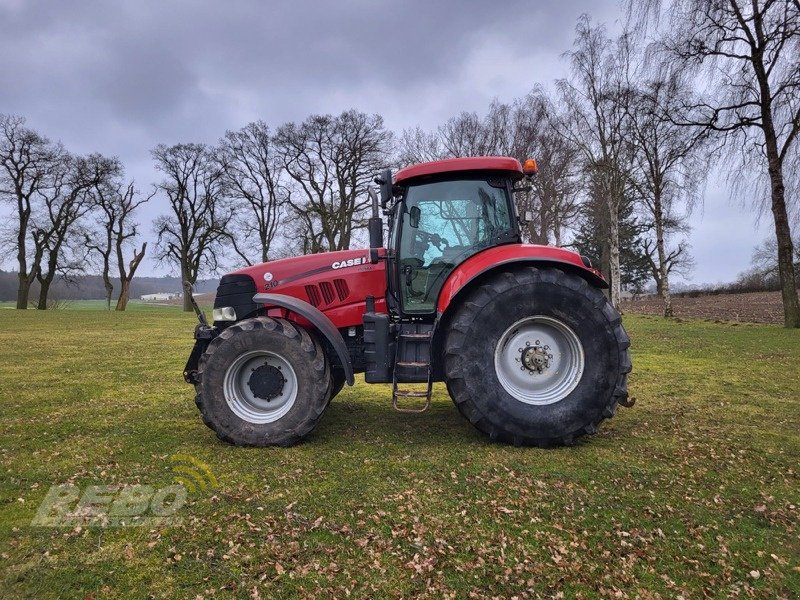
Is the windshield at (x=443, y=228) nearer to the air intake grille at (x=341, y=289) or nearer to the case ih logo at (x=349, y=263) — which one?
the case ih logo at (x=349, y=263)

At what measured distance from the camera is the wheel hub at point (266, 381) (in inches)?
165

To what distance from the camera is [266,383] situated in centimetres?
419

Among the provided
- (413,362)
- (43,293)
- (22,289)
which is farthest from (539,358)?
(43,293)

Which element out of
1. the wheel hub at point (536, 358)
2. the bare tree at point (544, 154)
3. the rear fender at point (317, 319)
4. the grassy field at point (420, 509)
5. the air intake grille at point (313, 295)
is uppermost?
the bare tree at point (544, 154)

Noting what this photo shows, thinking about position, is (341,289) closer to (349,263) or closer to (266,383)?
(349,263)

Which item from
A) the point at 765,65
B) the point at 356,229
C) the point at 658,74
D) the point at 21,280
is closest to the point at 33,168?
the point at 21,280

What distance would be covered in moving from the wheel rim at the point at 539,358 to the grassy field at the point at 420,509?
536 mm

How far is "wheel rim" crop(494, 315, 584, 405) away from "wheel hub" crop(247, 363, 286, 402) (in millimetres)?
1873

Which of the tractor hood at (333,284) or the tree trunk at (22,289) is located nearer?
the tractor hood at (333,284)

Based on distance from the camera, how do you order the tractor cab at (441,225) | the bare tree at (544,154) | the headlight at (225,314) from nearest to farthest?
the tractor cab at (441,225) < the headlight at (225,314) < the bare tree at (544,154)

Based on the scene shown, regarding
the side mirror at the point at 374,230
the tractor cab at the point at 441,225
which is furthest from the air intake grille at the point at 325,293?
the tractor cab at the point at 441,225

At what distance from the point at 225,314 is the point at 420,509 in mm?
2786

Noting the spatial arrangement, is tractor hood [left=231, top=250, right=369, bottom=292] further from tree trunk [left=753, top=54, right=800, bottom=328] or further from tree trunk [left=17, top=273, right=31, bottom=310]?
tree trunk [left=17, top=273, right=31, bottom=310]

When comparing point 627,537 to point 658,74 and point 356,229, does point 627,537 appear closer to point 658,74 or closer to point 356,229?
point 658,74
